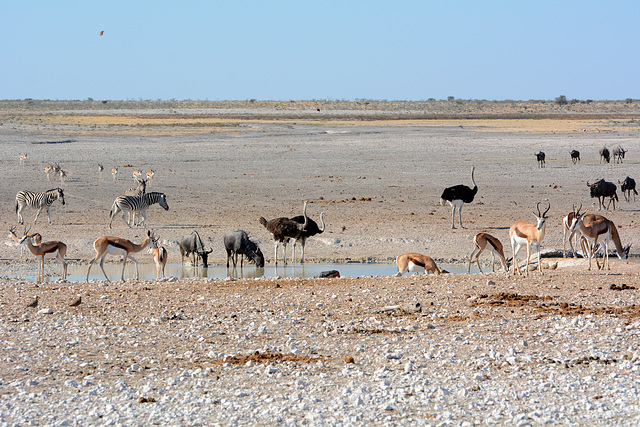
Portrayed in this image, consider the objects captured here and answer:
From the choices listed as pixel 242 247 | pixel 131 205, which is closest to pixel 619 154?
pixel 131 205

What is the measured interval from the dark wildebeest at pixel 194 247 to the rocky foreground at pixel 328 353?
14.8ft

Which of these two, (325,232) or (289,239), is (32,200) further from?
(325,232)

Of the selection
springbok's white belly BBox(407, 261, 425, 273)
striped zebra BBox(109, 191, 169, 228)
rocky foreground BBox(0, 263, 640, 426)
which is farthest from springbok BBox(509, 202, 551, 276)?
striped zebra BBox(109, 191, 169, 228)

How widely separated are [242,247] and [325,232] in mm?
3603

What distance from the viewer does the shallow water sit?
15961mm

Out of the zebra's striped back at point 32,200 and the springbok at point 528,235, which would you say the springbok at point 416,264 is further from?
the zebra's striped back at point 32,200

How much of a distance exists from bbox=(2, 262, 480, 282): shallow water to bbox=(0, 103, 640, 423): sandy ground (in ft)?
1.64

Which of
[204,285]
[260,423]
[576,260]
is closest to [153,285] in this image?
[204,285]

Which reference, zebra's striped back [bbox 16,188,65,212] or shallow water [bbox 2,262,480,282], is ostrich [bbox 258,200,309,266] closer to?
shallow water [bbox 2,262,480,282]

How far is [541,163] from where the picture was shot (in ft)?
113

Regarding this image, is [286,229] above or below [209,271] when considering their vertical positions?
above

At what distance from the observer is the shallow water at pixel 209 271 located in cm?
1596

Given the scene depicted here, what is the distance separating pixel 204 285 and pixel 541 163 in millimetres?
25018

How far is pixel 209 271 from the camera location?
17.1 metres
